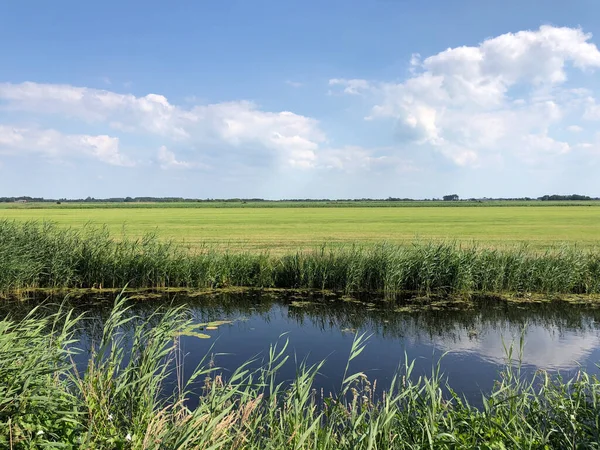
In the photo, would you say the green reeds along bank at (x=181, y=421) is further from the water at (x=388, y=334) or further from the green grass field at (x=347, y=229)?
the green grass field at (x=347, y=229)

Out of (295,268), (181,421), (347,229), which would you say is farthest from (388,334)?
(347,229)

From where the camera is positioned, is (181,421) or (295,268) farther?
(295,268)

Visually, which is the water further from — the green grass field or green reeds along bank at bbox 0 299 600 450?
the green grass field

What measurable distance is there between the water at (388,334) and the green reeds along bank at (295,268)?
3.76ft

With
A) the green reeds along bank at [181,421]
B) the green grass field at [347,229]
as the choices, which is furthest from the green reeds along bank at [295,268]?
the green reeds along bank at [181,421]

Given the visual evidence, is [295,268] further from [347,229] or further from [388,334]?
[347,229]

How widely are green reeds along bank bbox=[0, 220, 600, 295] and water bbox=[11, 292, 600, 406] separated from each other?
1.15 meters

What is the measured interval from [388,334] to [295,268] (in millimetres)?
5919

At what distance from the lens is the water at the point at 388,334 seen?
8.69 m

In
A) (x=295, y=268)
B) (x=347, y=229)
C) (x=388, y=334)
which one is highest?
(x=347, y=229)

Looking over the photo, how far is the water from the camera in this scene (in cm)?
869

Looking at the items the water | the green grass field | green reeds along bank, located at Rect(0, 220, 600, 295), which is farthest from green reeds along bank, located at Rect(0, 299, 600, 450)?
the green grass field

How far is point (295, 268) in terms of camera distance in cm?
1636

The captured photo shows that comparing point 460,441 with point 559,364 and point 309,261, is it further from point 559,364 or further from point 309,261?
point 309,261
